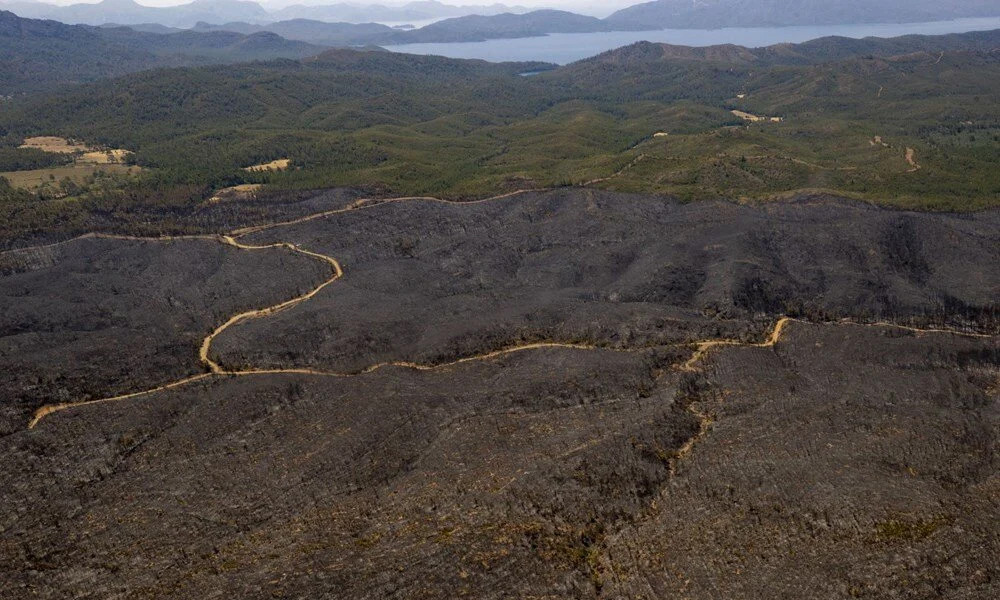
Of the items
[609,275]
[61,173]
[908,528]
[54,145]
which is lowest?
[908,528]

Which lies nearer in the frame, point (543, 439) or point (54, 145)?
point (543, 439)

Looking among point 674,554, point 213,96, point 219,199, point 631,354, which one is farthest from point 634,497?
point 213,96

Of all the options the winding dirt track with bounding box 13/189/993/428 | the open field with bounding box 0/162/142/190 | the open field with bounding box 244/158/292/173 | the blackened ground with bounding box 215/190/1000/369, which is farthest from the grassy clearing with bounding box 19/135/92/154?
the winding dirt track with bounding box 13/189/993/428

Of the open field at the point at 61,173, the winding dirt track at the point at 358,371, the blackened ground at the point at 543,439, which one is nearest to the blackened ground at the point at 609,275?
the blackened ground at the point at 543,439

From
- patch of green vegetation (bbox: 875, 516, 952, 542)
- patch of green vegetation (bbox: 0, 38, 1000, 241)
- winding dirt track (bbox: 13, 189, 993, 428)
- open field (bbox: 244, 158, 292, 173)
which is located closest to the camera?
patch of green vegetation (bbox: 875, 516, 952, 542)

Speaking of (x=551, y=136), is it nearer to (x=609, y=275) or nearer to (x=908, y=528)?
(x=609, y=275)

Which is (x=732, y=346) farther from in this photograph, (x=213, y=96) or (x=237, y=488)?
(x=213, y=96)

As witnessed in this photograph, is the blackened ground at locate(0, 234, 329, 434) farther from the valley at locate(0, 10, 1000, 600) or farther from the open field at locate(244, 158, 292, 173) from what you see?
the open field at locate(244, 158, 292, 173)

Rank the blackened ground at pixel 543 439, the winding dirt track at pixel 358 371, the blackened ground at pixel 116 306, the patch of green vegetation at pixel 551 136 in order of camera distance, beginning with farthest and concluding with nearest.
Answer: the patch of green vegetation at pixel 551 136
the blackened ground at pixel 116 306
the winding dirt track at pixel 358 371
the blackened ground at pixel 543 439

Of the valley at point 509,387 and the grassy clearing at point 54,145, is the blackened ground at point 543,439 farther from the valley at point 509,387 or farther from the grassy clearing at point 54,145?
the grassy clearing at point 54,145

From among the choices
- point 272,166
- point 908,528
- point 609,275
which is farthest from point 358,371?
point 272,166

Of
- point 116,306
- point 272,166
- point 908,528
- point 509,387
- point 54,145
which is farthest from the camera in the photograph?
point 54,145
